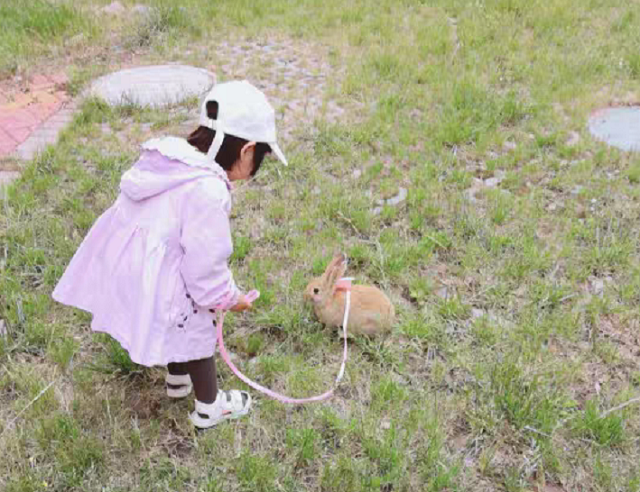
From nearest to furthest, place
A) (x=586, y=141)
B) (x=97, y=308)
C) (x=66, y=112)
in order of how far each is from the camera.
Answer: (x=97, y=308)
(x=586, y=141)
(x=66, y=112)

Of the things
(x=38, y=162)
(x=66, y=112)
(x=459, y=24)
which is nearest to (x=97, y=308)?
(x=38, y=162)

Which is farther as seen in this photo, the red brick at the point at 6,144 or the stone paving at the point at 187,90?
the stone paving at the point at 187,90

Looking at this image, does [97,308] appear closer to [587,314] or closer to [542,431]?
[542,431]

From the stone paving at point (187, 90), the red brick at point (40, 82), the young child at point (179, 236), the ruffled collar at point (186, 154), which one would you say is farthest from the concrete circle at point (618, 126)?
the red brick at point (40, 82)

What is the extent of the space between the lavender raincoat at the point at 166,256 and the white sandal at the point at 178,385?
366mm

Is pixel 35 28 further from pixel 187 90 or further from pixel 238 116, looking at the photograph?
pixel 238 116

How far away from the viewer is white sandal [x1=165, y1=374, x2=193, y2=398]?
8.45 ft

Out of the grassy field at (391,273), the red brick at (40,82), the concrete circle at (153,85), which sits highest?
the concrete circle at (153,85)

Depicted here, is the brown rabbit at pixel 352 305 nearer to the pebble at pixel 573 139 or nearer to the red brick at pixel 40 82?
the pebble at pixel 573 139

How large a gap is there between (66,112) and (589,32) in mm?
4510

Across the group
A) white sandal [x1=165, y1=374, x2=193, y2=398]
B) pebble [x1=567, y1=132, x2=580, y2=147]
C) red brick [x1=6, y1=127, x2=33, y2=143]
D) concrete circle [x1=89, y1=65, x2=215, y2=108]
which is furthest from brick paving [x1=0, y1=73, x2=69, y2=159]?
pebble [x1=567, y1=132, x2=580, y2=147]

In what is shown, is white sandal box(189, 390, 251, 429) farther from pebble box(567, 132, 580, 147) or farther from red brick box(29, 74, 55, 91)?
red brick box(29, 74, 55, 91)

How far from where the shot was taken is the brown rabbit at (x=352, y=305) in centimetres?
283

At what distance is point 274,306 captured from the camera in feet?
10.1
